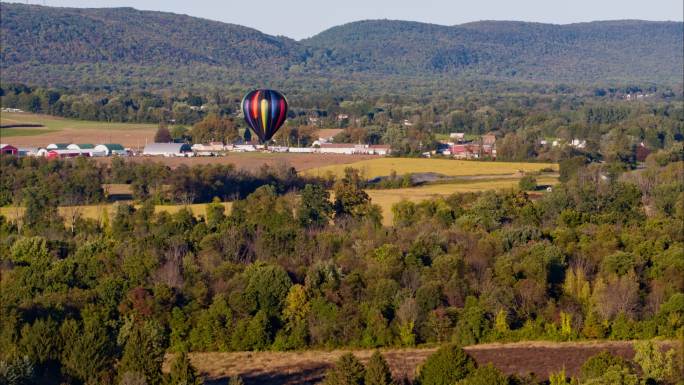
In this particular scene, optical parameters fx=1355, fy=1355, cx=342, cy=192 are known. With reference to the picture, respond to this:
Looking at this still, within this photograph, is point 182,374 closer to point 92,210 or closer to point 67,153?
point 92,210

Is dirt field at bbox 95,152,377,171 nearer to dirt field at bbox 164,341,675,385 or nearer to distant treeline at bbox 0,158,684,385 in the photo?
distant treeline at bbox 0,158,684,385

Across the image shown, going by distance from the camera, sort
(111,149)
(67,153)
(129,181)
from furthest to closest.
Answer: (111,149)
(67,153)
(129,181)

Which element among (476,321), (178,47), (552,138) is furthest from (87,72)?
(476,321)

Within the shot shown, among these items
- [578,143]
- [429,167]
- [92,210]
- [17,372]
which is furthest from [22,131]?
[17,372]

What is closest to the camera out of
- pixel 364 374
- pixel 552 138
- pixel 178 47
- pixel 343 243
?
pixel 364 374

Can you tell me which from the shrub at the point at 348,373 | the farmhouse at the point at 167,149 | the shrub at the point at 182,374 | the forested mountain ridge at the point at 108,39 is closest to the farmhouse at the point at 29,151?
the farmhouse at the point at 167,149

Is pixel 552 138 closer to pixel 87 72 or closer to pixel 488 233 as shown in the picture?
pixel 488 233
